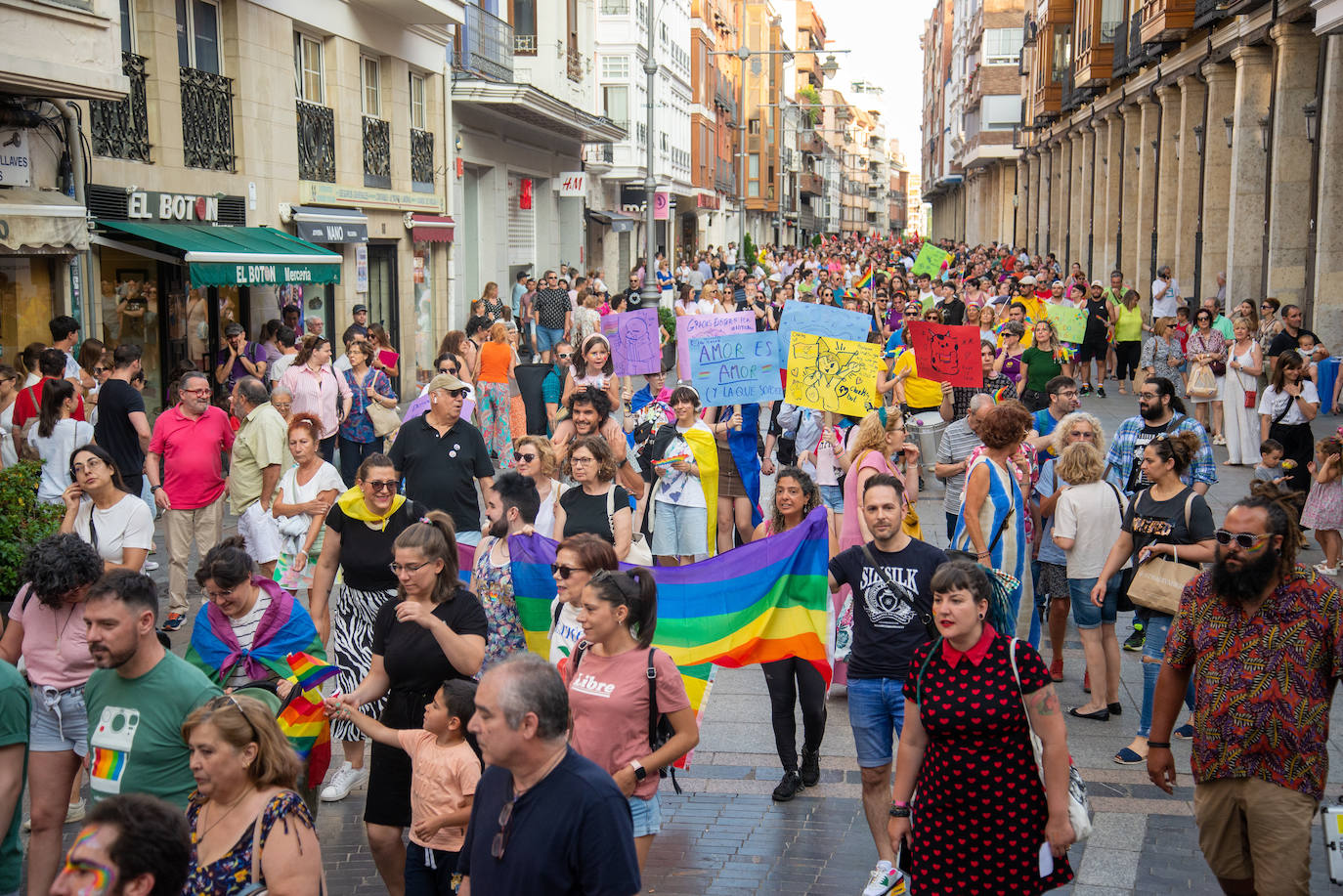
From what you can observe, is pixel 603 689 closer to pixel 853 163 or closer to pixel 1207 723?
pixel 1207 723

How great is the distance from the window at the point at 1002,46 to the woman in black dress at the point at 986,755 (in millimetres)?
78595

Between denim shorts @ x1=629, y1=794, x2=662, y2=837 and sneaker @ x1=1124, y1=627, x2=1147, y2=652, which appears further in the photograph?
sneaker @ x1=1124, y1=627, x2=1147, y2=652

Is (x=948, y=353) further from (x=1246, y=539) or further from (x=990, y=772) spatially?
(x=990, y=772)

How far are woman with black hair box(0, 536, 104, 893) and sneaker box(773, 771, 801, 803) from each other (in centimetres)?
322

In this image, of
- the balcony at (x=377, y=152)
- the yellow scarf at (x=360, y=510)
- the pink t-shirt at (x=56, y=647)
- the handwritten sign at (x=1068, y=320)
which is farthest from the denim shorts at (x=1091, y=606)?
the balcony at (x=377, y=152)

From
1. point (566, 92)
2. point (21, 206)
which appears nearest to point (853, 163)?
point (566, 92)

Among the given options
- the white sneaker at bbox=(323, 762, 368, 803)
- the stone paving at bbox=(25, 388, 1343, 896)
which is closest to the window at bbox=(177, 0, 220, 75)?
the white sneaker at bbox=(323, 762, 368, 803)

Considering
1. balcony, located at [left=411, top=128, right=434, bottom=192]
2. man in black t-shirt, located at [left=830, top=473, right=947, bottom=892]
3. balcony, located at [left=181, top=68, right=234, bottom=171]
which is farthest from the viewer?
balcony, located at [left=411, top=128, right=434, bottom=192]

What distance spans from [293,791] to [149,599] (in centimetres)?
110

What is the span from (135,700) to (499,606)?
2319mm

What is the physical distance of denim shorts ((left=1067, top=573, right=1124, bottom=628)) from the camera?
7.74 metres

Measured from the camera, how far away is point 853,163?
614 ft

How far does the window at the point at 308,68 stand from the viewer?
66.5ft

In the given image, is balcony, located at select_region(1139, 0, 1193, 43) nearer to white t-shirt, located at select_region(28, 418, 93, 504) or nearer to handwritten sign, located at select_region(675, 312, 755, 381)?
handwritten sign, located at select_region(675, 312, 755, 381)
